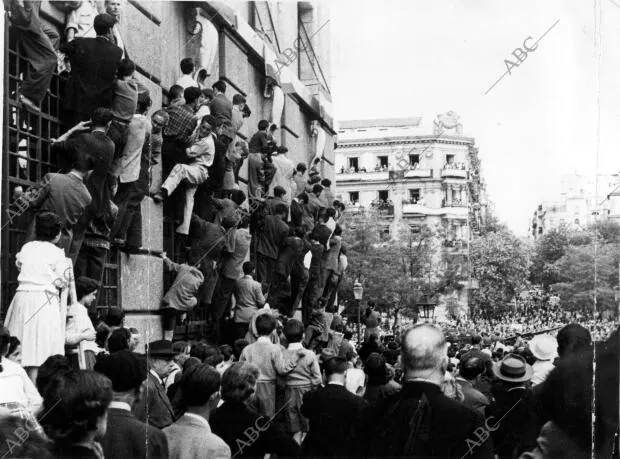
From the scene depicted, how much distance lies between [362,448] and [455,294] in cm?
4522

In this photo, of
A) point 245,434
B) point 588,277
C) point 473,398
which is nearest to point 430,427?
point 245,434

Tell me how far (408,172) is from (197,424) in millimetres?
36414

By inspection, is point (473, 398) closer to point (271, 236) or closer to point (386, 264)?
point (271, 236)

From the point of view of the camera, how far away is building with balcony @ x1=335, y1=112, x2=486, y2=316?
39.5 meters

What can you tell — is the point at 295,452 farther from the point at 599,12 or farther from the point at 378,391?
the point at 599,12

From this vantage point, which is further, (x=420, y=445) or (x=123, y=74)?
(x=123, y=74)

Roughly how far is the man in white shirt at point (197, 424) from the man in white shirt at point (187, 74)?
390 inches

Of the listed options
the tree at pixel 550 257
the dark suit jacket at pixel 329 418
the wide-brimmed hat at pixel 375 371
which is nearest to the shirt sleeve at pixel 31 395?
the dark suit jacket at pixel 329 418

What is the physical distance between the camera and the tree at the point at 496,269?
48.9m

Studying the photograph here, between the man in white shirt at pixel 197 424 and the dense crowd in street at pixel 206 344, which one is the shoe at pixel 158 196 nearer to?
the dense crowd in street at pixel 206 344

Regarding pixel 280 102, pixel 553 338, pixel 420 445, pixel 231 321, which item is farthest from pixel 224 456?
pixel 280 102

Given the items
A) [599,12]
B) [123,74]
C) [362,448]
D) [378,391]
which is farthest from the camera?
[123,74]

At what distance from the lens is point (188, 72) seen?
15047mm

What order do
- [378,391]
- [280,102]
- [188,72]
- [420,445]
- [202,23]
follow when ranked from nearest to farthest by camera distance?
[420,445] < [378,391] < [188,72] < [202,23] < [280,102]
